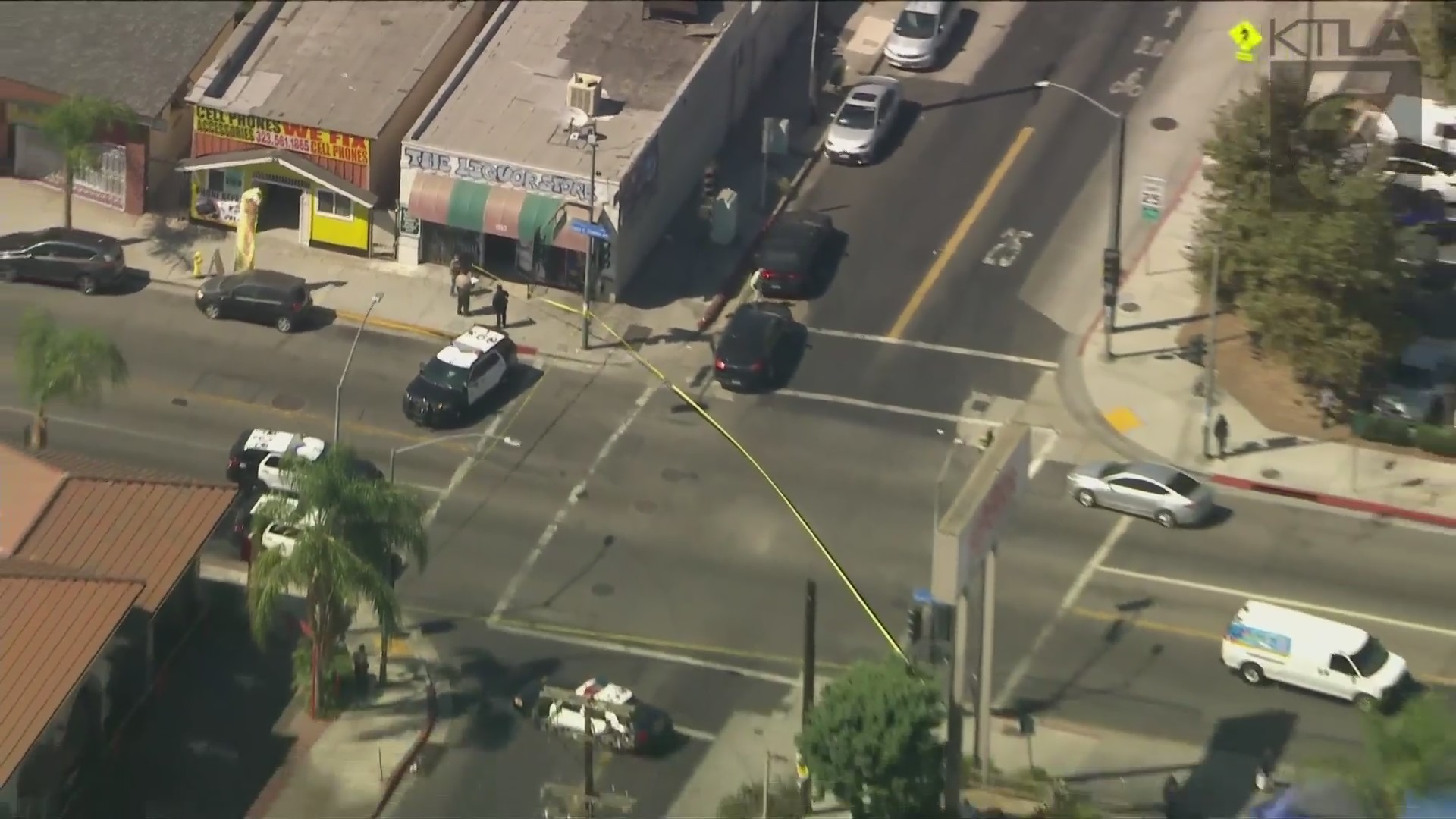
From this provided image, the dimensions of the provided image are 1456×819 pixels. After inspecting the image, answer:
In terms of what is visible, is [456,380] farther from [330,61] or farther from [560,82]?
[330,61]

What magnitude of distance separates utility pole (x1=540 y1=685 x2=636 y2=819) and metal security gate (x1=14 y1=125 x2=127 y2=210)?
30.8m

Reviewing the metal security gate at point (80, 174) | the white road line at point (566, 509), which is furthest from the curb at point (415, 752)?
the metal security gate at point (80, 174)

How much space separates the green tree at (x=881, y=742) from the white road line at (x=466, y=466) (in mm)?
16145

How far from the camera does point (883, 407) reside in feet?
235

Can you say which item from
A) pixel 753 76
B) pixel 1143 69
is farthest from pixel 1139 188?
pixel 753 76

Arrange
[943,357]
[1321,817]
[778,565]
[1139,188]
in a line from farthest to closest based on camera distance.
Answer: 1. [1139,188]
2. [943,357]
3. [778,565]
4. [1321,817]

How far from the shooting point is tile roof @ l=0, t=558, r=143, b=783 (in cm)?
5481

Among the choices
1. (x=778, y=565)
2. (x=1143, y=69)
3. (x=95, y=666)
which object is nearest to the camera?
(x=95, y=666)

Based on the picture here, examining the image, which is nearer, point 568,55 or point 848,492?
point 848,492

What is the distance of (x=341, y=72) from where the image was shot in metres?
80.4

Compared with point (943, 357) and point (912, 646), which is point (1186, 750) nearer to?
point (912, 646)

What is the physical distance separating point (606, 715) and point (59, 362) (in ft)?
59.0

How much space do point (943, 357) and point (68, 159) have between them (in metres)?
27.2

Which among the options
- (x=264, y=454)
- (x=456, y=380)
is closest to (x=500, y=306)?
(x=456, y=380)
